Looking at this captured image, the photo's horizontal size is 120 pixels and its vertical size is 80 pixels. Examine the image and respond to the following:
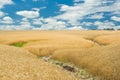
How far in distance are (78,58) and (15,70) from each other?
18.6 meters

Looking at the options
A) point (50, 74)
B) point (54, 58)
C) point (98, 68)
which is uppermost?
point (50, 74)

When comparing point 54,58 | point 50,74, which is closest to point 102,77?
point 50,74

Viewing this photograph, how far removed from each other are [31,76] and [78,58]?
766 inches

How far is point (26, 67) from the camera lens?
23.8 m

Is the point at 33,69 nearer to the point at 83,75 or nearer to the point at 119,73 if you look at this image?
the point at 119,73

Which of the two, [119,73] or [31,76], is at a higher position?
[31,76]

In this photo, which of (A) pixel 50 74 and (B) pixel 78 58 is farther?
(B) pixel 78 58

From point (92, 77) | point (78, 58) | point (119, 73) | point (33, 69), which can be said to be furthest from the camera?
point (78, 58)

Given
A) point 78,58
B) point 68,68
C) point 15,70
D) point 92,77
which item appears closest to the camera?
point 15,70

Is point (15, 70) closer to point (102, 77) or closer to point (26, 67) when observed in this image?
point (26, 67)

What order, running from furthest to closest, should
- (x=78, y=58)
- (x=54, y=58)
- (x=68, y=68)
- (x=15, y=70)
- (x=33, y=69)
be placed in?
(x=54, y=58) → (x=78, y=58) → (x=68, y=68) → (x=33, y=69) → (x=15, y=70)

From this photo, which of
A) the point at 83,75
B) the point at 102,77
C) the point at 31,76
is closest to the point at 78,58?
the point at 83,75

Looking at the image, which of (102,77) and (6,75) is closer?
(6,75)

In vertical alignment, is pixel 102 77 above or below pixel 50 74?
below
